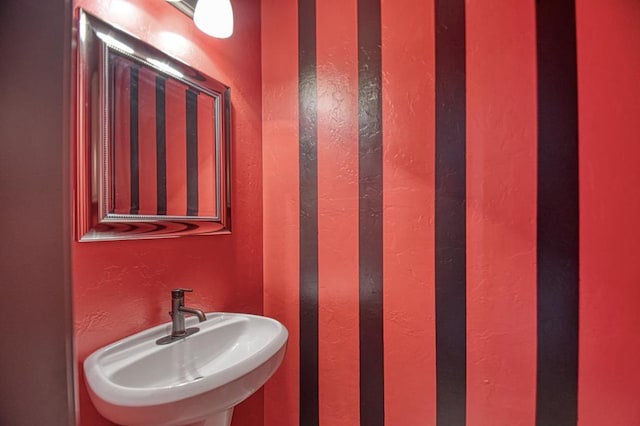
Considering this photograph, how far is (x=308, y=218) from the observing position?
3.87ft

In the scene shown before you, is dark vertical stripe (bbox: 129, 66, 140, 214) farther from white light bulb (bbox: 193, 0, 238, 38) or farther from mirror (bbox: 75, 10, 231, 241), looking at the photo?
white light bulb (bbox: 193, 0, 238, 38)

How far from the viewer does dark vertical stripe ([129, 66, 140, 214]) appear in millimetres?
814

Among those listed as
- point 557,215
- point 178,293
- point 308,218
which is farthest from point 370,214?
point 178,293

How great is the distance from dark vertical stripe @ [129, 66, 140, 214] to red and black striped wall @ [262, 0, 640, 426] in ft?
1.72

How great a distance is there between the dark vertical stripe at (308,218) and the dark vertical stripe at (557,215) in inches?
29.3

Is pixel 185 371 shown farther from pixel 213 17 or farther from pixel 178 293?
pixel 213 17

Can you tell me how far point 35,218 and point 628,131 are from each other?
1362 millimetres

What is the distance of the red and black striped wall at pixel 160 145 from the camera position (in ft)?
2.59

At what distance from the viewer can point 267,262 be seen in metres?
1.27

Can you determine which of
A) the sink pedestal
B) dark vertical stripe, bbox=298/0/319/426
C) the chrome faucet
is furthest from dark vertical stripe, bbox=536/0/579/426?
the chrome faucet

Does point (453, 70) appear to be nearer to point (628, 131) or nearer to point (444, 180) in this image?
point (444, 180)

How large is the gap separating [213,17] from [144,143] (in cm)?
46

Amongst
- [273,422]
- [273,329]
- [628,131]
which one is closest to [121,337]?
[273,329]

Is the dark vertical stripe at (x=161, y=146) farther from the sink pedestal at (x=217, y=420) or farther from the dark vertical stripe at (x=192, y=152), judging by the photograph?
the sink pedestal at (x=217, y=420)
